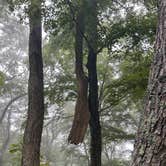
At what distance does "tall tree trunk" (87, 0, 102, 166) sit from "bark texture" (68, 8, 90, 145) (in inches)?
10.2

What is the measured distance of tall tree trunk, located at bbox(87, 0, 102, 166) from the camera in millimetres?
7465

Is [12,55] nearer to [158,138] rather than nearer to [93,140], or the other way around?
[93,140]

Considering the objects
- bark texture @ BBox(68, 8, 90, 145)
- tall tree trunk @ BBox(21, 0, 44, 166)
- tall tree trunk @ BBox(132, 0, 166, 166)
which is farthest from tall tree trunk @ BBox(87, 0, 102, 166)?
tall tree trunk @ BBox(132, 0, 166, 166)

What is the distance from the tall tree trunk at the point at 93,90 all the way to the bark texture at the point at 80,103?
26 centimetres

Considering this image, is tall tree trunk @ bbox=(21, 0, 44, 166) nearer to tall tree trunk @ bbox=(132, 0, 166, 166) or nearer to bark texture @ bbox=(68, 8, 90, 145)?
bark texture @ bbox=(68, 8, 90, 145)

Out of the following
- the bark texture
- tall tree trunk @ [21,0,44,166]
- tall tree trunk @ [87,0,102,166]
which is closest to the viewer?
tall tree trunk @ [21,0,44,166]

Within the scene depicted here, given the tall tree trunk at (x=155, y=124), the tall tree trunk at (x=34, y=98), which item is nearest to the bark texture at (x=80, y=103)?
the tall tree trunk at (x=34, y=98)

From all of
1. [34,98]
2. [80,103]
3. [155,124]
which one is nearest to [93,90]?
[80,103]

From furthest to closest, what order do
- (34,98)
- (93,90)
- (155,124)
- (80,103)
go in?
1. (93,90)
2. (80,103)
3. (34,98)
4. (155,124)

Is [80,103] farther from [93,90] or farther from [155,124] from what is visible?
[155,124]

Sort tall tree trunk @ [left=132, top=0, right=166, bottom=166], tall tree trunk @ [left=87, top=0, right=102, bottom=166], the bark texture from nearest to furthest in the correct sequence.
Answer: tall tree trunk @ [left=132, top=0, right=166, bottom=166] → the bark texture → tall tree trunk @ [left=87, top=0, right=102, bottom=166]

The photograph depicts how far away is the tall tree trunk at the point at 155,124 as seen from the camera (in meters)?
1.82

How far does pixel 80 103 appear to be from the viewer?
7.05 m

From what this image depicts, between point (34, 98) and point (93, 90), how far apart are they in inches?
59.3
